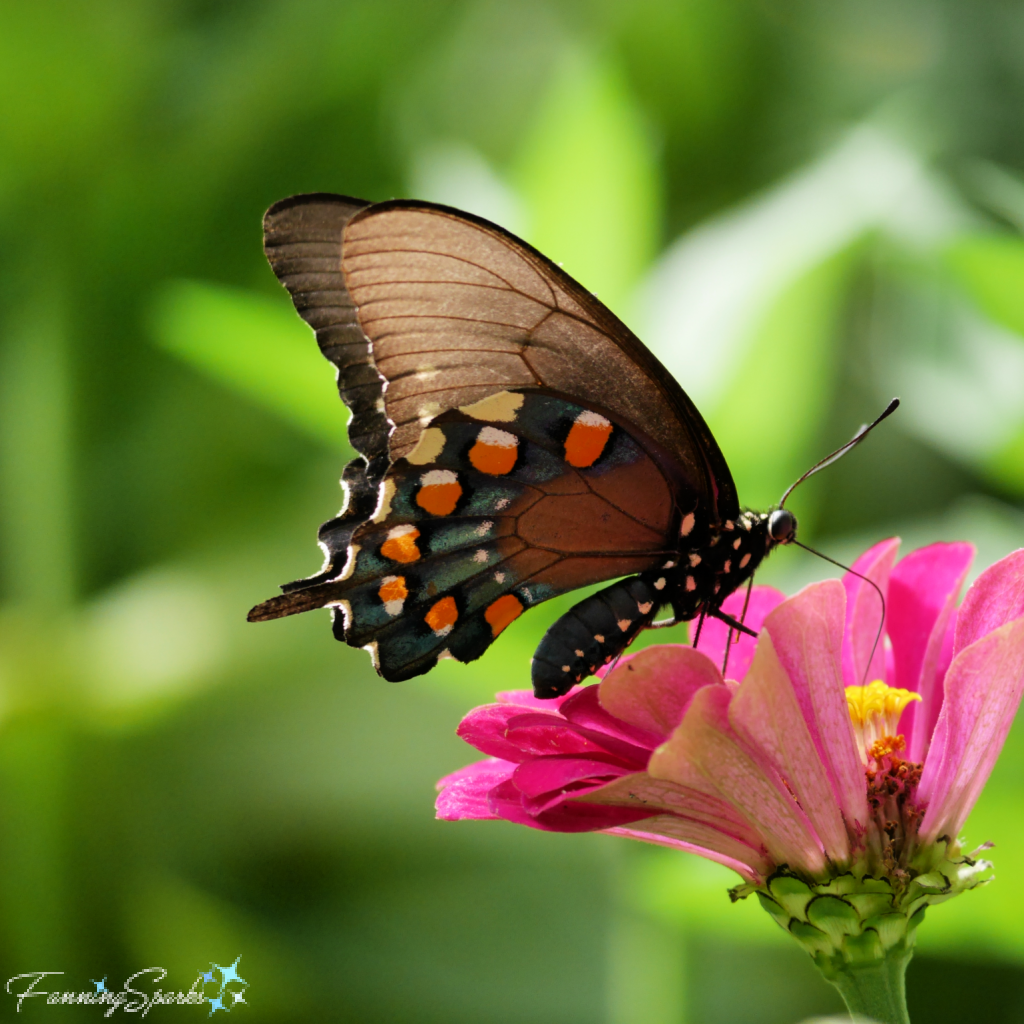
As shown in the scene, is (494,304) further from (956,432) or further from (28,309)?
(28,309)

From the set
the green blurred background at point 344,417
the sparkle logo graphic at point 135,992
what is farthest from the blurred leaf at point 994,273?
the sparkle logo graphic at point 135,992

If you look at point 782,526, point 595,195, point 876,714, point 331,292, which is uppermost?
point 595,195

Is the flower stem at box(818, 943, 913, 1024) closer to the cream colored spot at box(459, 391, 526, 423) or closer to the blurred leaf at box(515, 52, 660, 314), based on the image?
the cream colored spot at box(459, 391, 526, 423)

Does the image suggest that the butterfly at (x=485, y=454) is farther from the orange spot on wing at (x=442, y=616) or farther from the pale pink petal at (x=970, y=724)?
the pale pink petal at (x=970, y=724)

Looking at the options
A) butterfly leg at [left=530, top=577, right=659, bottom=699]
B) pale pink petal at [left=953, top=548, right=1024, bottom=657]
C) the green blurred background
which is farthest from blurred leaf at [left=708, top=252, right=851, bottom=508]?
pale pink petal at [left=953, top=548, right=1024, bottom=657]

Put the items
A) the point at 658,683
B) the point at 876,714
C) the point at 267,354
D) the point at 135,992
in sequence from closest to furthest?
the point at 658,683 → the point at 876,714 → the point at 267,354 → the point at 135,992

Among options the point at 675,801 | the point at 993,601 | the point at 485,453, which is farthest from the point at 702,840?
the point at 485,453

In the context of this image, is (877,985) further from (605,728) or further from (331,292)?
(331,292)
